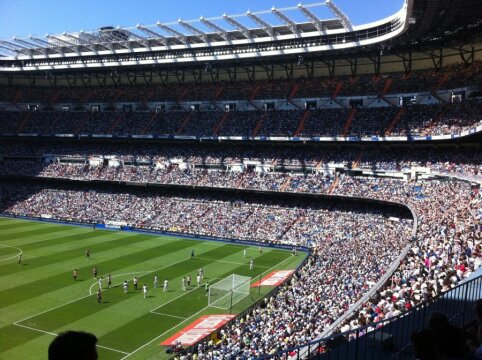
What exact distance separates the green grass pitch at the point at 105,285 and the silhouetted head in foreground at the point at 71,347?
19862mm

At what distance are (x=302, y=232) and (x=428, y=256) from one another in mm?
24018

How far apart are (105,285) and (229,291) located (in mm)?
8696

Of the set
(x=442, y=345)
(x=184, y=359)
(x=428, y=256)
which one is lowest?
(x=184, y=359)

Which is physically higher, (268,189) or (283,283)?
(268,189)

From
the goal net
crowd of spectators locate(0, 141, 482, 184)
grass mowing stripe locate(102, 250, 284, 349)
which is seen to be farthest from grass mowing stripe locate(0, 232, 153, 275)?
the goal net

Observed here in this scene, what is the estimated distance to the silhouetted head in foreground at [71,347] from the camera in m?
3.00

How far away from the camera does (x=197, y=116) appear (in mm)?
61281

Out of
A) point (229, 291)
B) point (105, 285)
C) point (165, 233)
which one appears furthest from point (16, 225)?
point (229, 291)

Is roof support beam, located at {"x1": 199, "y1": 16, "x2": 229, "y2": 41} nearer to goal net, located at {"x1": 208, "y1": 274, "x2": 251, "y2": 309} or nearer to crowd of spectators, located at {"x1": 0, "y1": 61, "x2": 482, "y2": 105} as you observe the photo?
crowd of spectators, located at {"x1": 0, "y1": 61, "x2": 482, "y2": 105}

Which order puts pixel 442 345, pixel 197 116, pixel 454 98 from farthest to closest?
pixel 197 116 → pixel 454 98 → pixel 442 345

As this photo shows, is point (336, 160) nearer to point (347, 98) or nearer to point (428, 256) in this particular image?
point (347, 98)

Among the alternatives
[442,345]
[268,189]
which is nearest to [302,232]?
[268,189]

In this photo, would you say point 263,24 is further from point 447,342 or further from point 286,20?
point 447,342

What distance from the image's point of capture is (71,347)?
3.00 m
